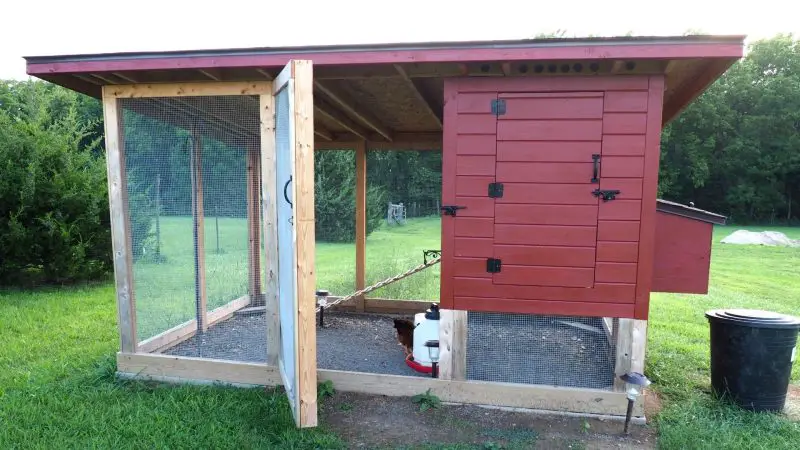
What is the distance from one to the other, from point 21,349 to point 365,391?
296 cm

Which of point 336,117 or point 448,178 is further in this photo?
point 336,117

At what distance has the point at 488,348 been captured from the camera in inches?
140

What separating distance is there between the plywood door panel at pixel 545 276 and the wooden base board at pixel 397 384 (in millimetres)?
636

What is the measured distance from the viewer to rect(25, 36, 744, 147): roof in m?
2.45

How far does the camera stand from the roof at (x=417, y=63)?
2449mm

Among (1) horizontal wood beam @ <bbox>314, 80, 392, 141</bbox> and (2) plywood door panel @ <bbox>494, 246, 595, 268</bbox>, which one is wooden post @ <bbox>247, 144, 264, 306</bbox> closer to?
(1) horizontal wood beam @ <bbox>314, 80, 392, 141</bbox>

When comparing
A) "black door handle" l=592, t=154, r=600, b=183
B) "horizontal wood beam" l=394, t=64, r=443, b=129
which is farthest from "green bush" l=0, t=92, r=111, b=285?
"black door handle" l=592, t=154, r=600, b=183

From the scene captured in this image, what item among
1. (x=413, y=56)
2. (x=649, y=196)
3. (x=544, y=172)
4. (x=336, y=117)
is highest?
(x=413, y=56)

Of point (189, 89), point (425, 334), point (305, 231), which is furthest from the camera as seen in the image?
point (425, 334)

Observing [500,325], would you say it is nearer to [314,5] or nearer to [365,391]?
[365,391]

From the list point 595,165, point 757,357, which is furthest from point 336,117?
point 757,357

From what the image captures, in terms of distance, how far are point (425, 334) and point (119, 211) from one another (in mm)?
2219

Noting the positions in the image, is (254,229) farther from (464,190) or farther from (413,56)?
(413,56)

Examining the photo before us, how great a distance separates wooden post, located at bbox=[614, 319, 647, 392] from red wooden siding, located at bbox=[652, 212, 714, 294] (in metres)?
0.33
